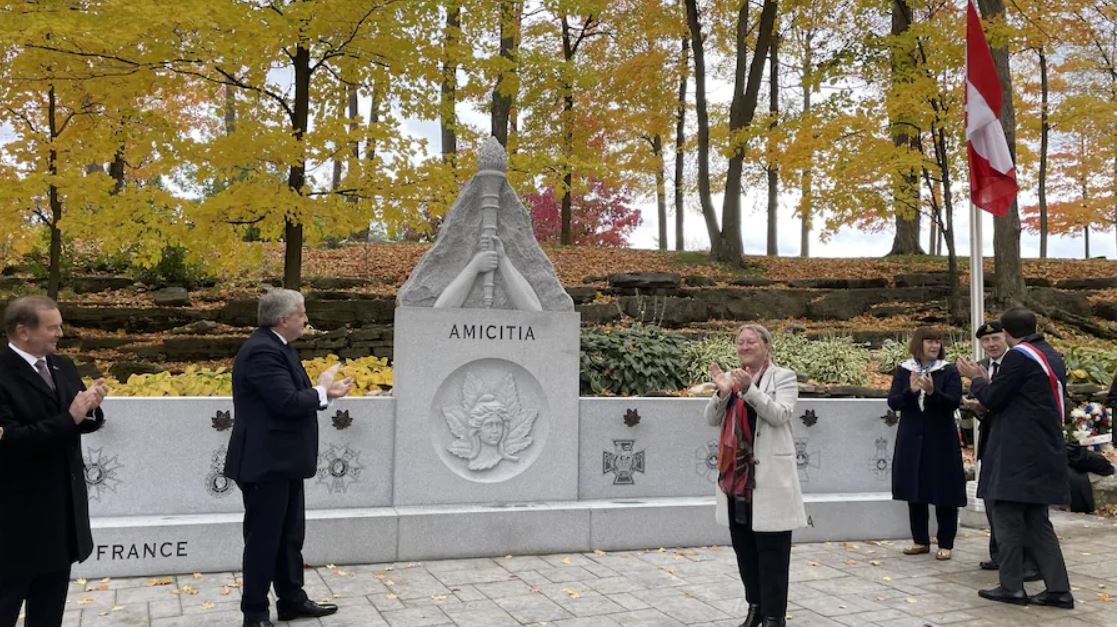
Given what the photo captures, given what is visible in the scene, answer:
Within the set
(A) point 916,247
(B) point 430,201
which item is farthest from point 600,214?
(B) point 430,201

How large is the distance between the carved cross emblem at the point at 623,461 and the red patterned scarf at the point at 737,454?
218 centimetres

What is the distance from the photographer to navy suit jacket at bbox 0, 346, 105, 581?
304 centimetres

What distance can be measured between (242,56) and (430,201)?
2.44 meters

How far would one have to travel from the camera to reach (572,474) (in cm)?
616

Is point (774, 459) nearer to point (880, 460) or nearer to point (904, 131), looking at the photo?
point (880, 460)

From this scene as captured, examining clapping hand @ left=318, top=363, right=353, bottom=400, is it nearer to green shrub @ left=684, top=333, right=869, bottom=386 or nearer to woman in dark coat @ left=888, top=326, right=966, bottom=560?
woman in dark coat @ left=888, top=326, right=966, bottom=560

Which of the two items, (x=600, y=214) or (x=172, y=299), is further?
(x=600, y=214)

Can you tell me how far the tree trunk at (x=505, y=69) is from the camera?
438 inches

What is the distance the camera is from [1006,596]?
488cm

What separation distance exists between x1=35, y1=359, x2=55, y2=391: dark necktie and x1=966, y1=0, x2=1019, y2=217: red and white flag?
7.07 meters

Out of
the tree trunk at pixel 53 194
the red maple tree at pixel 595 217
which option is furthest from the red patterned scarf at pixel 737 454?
the red maple tree at pixel 595 217

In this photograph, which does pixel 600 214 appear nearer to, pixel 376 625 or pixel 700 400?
pixel 700 400

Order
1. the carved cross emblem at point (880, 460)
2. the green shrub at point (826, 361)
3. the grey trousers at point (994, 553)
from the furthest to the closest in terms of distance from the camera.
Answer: the green shrub at point (826, 361), the carved cross emblem at point (880, 460), the grey trousers at point (994, 553)

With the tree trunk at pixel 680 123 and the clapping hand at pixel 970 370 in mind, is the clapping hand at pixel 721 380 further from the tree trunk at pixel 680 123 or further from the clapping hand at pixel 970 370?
the tree trunk at pixel 680 123
